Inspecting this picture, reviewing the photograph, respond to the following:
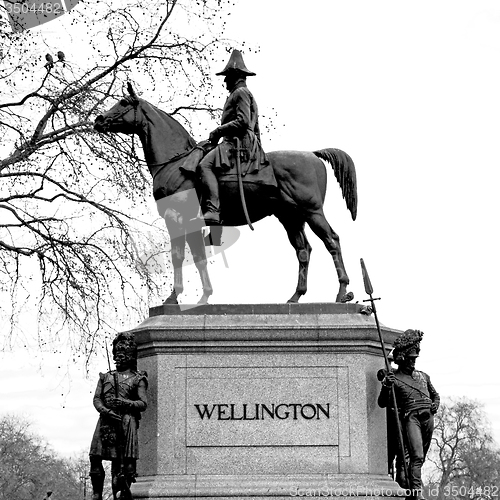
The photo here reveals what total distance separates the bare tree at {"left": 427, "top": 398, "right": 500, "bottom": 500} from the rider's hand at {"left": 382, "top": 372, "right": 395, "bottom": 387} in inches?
1747

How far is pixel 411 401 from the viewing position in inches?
564

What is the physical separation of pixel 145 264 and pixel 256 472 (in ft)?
28.4

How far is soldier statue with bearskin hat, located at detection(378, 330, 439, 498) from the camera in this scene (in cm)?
1427

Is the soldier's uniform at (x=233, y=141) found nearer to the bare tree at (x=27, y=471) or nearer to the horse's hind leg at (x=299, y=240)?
the horse's hind leg at (x=299, y=240)

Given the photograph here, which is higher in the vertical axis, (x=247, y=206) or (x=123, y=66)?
(x=123, y=66)

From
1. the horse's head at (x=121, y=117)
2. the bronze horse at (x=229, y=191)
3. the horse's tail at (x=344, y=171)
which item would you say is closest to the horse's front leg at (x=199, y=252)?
the bronze horse at (x=229, y=191)

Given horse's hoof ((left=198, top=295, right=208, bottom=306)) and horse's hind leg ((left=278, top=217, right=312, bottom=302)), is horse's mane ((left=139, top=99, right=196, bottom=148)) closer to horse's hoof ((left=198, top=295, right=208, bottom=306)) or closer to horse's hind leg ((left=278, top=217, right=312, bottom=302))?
horse's hind leg ((left=278, top=217, right=312, bottom=302))

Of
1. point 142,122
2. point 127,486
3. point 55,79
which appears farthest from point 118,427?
point 55,79

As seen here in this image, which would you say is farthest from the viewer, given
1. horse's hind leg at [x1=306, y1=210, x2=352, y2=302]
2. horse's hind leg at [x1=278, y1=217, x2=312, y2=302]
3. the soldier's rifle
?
horse's hind leg at [x1=278, y1=217, x2=312, y2=302]

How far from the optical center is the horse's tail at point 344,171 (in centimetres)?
1628

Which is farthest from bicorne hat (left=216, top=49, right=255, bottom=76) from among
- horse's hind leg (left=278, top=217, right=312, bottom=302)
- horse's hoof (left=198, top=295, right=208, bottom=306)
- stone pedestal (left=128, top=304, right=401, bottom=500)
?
stone pedestal (left=128, top=304, right=401, bottom=500)

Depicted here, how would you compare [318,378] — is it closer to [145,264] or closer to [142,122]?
[142,122]

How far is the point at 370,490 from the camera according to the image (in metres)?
14.0

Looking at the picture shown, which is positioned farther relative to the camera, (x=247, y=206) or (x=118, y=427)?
(x=247, y=206)
